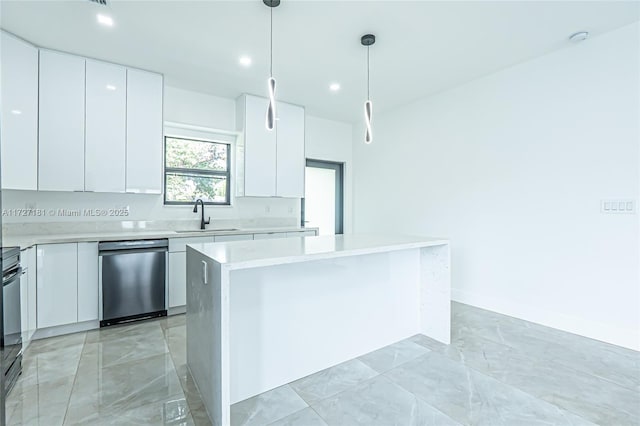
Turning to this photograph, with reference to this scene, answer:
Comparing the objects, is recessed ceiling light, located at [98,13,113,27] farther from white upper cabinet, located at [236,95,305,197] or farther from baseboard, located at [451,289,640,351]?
baseboard, located at [451,289,640,351]

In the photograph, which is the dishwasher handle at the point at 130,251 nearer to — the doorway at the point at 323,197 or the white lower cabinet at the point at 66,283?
the white lower cabinet at the point at 66,283

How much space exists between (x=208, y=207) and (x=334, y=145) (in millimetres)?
2461

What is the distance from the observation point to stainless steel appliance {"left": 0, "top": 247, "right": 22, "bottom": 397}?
2115mm

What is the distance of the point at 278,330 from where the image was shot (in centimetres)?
222

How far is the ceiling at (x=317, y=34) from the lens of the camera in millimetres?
2578

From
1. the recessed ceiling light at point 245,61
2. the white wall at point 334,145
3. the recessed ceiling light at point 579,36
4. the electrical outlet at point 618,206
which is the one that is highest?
the recessed ceiling light at point 579,36

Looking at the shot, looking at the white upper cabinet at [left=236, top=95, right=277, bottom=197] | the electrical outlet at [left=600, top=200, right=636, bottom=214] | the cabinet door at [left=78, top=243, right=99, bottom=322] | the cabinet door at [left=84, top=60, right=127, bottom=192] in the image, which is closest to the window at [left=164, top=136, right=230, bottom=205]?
the white upper cabinet at [left=236, top=95, right=277, bottom=197]

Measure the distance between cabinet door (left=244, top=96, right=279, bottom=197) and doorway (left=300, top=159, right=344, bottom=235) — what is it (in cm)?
102

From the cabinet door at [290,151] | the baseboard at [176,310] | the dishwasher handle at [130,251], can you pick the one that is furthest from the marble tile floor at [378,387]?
the cabinet door at [290,151]

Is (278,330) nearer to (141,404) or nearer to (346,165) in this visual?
(141,404)

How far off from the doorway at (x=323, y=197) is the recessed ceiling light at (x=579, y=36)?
3.60 m

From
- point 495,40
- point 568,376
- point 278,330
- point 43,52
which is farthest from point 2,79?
point 568,376

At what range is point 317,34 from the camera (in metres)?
2.92

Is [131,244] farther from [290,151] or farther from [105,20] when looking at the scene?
[290,151]
